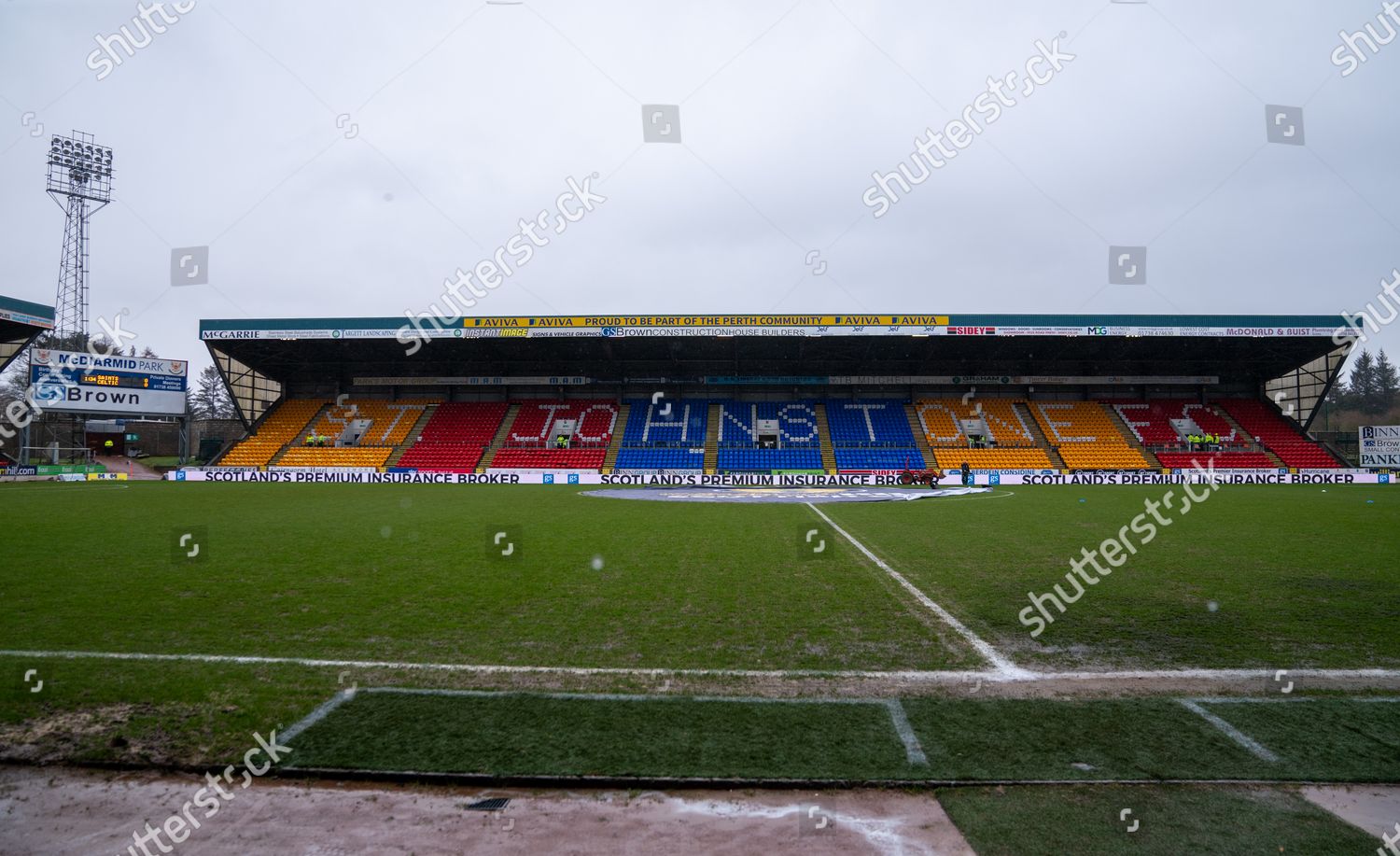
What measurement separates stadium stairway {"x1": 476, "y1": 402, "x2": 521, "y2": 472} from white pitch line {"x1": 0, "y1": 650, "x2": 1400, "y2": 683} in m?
32.0

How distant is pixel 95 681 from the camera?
523 centimetres

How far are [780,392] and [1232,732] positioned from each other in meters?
41.5

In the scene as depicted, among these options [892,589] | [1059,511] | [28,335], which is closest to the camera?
[892,589]

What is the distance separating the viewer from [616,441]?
137ft

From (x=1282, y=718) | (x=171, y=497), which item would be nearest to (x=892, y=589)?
(x=1282, y=718)

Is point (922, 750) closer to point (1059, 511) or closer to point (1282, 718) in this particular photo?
point (1282, 718)

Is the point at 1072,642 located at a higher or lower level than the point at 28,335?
lower

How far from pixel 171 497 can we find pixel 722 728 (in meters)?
26.7

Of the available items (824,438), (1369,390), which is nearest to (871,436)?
(824,438)

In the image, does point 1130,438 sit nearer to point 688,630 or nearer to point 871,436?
point 871,436

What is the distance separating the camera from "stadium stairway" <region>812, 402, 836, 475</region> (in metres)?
38.5

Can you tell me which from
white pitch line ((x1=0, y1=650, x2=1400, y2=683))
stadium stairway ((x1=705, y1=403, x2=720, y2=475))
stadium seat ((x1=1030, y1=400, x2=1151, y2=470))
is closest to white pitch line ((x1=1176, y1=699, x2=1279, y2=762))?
white pitch line ((x1=0, y1=650, x2=1400, y2=683))

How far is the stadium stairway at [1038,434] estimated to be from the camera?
3859cm

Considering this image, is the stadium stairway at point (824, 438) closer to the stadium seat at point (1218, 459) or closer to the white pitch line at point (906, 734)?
the stadium seat at point (1218, 459)
